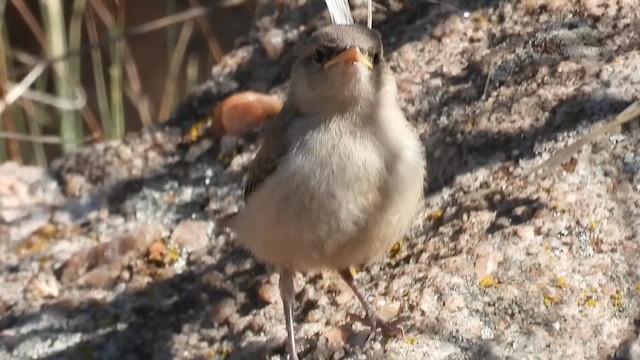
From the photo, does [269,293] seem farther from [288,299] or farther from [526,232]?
[526,232]

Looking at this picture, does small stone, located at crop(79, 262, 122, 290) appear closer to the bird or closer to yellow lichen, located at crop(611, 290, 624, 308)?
the bird

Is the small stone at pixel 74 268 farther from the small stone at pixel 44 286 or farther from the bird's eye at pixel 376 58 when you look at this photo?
the bird's eye at pixel 376 58

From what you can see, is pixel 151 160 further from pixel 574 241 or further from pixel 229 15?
pixel 229 15

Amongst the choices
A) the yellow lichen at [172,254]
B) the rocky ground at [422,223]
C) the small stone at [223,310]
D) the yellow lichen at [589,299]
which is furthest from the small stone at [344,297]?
the yellow lichen at [589,299]

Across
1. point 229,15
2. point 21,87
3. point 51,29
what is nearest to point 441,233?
point 21,87

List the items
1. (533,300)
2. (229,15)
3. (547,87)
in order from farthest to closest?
1. (229,15)
2. (547,87)
3. (533,300)

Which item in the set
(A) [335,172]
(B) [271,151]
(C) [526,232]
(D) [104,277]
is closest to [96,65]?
(D) [104,277]
